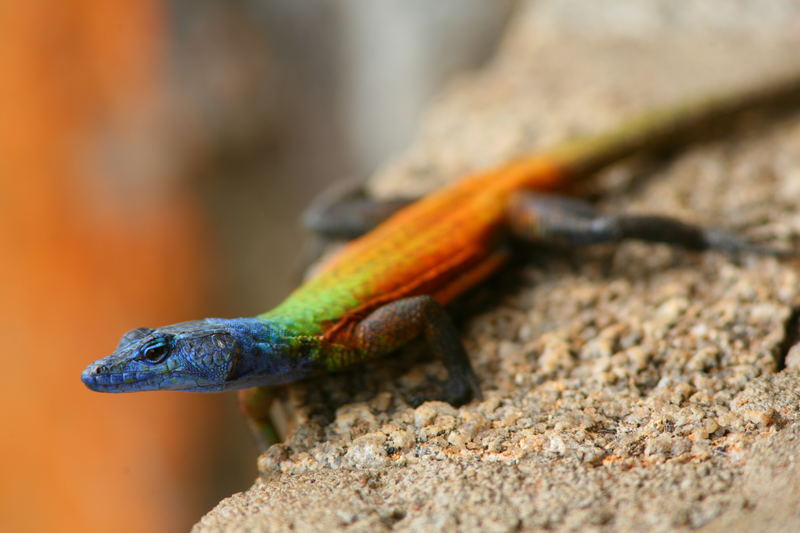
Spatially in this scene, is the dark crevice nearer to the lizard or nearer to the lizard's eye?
the lizard

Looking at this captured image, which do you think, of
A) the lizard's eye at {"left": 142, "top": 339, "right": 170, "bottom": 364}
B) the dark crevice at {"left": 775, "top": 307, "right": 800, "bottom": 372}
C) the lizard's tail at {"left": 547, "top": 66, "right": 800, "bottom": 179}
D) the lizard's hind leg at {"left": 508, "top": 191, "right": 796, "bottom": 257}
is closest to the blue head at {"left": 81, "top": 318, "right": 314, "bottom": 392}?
the lizard's eye at {"left": 142, "top": 339, "right": 170, "bottom": 364}

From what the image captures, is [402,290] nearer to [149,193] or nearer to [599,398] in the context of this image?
[599,398]

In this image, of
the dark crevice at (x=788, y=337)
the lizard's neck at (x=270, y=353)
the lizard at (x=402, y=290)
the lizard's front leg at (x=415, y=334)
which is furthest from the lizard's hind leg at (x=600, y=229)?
the lizard's neck at (x=270, y=353)

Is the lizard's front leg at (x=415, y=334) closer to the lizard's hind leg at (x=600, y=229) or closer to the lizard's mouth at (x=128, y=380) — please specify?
the lizard's mouth at (x=128, y=380)

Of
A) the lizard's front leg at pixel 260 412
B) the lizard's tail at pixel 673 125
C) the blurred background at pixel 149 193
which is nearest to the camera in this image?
the lizard's front leg at pixel 260 412

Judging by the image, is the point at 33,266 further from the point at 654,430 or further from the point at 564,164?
the point at 654,430

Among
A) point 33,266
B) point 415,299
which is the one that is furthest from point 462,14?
point 415,299
